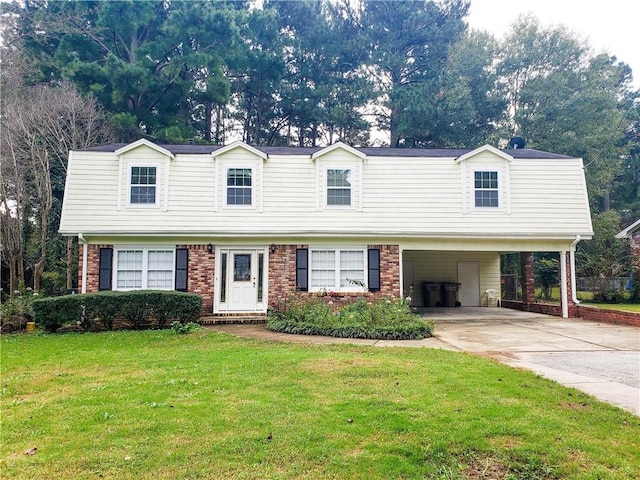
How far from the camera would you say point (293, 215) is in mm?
13055

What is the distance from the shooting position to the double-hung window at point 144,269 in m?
A: 12.5

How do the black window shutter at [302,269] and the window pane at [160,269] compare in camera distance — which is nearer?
the window pane at [160,269]

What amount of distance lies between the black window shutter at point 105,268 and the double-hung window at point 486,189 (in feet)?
36.7

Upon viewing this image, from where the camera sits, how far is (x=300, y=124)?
28.5 m

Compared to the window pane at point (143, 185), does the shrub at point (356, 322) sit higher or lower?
lower

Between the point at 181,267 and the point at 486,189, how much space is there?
970 cm

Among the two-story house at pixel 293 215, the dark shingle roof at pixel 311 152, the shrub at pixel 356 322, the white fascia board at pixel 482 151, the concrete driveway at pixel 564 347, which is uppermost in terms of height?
the dark shingle roof at pixel 311 152

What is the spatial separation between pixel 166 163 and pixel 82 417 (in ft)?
33.4

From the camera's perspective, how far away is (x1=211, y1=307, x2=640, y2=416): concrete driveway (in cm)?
558

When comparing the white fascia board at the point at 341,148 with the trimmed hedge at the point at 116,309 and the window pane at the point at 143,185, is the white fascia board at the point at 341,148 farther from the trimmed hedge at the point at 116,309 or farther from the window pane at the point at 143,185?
the trimmed hedge at the point at 116,309

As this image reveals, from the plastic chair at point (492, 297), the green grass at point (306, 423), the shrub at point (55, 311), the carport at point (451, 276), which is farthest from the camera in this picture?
the plastic chair at point (492, 297)

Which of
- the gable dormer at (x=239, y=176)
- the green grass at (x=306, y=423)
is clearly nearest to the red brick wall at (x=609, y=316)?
the green grass at (x=306, y=423)

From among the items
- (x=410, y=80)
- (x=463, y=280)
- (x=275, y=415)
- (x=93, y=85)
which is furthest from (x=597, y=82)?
(x=275, y=415)

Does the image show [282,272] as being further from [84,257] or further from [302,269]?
[84,257]
